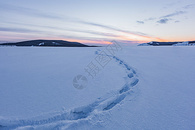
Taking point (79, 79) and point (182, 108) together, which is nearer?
point (182, 108)

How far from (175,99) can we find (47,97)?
2.23 m

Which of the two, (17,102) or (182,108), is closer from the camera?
(182,108)

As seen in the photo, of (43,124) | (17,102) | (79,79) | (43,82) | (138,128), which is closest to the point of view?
(138,128)

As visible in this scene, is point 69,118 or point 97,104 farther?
point 97,104

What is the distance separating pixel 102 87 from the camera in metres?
2.51

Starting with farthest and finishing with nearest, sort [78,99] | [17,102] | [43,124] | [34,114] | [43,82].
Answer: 1. [43,82]
2. [78,99]
3. [17,102]
4. [34,114]
5. [43,124]

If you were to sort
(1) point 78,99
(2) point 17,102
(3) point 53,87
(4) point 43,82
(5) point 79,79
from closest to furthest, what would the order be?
(2) point 17,102
(1) point 78,99
(3) point 53,87
(4) point 43,82
(5) point 79,79

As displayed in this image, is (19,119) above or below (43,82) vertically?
below

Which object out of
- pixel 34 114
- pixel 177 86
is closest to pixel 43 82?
pixel 34 114

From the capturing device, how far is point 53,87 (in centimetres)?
241

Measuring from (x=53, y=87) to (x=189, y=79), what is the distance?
3.22 metres

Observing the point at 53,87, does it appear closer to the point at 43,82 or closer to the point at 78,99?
the point at 43,82

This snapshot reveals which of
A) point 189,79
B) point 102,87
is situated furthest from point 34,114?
point 189,79

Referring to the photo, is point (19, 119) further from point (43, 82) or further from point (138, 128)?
point (138, 128)
